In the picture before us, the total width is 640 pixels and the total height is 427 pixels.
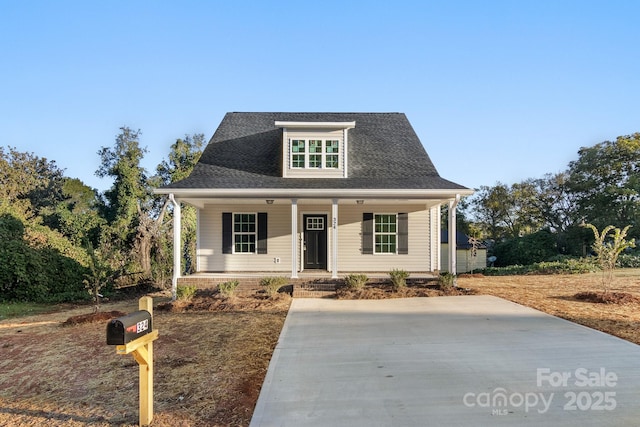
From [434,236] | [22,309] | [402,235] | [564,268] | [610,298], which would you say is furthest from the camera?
[564,268]

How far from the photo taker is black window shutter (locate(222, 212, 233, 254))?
41.9ft

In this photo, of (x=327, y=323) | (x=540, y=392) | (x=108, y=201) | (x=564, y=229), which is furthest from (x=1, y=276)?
(x=564, y=229)

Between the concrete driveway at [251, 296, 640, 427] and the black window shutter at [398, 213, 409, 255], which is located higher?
the black window shutter at [398, 213, 409, 255]

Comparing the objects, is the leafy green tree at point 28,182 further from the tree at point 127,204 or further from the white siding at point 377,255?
the white siding at point 377,255

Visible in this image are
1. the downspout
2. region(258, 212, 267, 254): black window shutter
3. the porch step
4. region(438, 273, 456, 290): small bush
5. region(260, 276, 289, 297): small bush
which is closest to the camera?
region(260, 276, 289, 297): small bush

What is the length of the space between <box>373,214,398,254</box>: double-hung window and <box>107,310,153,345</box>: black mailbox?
1030 cm

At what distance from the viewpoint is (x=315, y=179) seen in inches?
480

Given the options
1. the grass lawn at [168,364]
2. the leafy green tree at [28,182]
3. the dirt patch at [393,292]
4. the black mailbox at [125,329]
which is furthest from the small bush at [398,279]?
the leafy green tree at [28,182]

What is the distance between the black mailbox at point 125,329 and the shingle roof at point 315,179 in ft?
25.1

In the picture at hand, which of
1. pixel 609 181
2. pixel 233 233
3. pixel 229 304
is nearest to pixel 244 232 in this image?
pixel 233 233

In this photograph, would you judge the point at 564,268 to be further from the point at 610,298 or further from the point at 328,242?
the point at 328,242

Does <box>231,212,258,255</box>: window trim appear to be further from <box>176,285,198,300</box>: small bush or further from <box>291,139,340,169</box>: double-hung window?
<box>176,285,198,300</box>: small bush

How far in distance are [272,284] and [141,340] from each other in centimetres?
679

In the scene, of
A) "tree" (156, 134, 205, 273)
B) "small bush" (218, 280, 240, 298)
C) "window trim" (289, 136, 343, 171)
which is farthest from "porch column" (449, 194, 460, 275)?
"tree" (156, 134, 205, 273)
